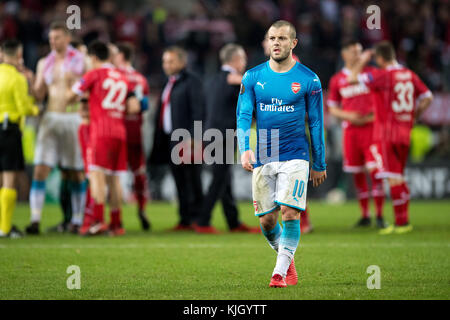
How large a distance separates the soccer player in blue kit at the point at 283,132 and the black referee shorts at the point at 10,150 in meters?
4.74

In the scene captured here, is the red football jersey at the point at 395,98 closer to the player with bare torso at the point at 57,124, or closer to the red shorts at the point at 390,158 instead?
the red shorts at the point at 390,158

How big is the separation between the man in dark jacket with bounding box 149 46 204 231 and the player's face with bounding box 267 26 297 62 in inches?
204

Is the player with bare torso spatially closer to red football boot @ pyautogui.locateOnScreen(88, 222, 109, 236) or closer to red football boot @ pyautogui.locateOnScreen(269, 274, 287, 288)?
red football boot @ pyautogui.locateOnScreen(88, 222, 109, 236)

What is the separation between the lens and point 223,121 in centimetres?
1058

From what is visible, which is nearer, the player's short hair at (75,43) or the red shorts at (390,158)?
the red shorts at (390,158)

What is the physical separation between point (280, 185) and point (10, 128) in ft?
16.8

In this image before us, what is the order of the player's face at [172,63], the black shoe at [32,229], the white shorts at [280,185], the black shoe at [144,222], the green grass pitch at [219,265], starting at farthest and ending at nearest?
the black shoe at [144,222] → the player's face at [172,63] → the black shoe at [32,229] → the white shorts at [280,185] → the green grass pitch at [219,265]

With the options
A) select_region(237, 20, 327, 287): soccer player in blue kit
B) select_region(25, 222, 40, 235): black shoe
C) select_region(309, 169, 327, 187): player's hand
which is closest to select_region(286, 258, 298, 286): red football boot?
select_region(237, 20, 327, 287): soccer player in blue kit

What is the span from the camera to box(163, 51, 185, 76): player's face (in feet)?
36.4

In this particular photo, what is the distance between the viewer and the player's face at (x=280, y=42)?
5.90 metres

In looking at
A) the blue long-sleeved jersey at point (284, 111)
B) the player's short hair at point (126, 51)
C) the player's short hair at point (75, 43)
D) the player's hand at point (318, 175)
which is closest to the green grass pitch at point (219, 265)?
the player's hand at point (318, 175)

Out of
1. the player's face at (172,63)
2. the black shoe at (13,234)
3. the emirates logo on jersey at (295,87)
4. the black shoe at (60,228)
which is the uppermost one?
the player's face at (172,63)

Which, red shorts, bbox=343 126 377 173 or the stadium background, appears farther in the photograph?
the stadium background
